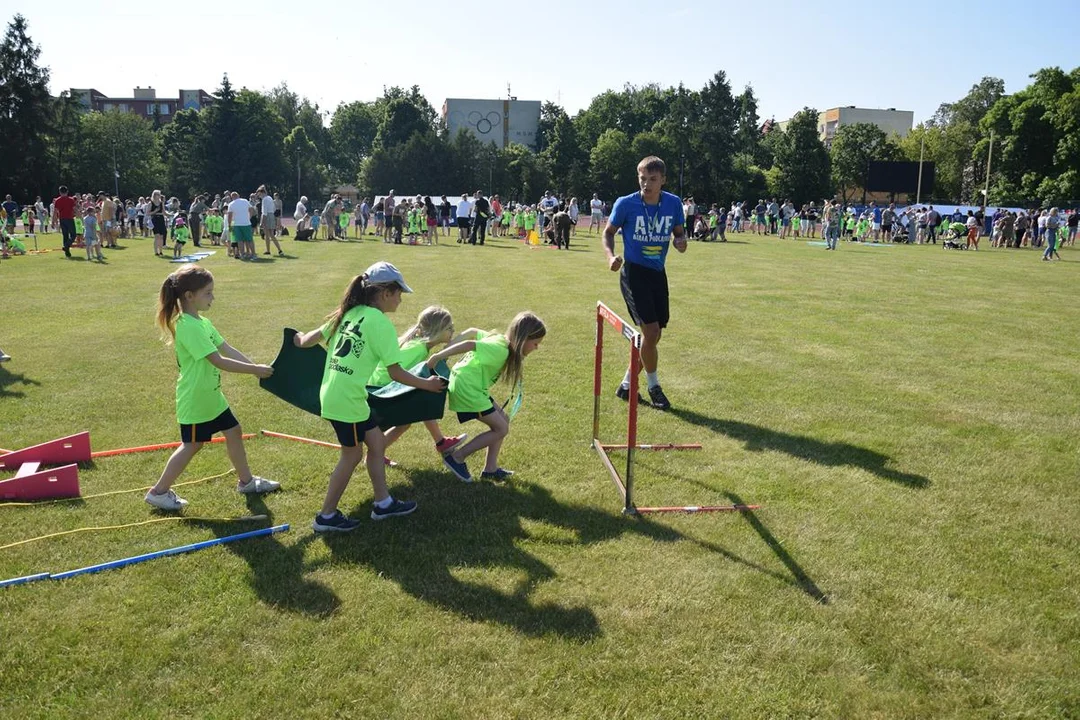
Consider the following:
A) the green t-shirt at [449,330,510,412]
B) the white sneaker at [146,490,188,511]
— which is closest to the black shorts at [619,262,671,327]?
the green t-shirt at [449,330,510,412]

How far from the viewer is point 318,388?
5738mm

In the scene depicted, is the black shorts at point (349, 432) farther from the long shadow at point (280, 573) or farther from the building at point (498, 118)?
the building at point (498, 118)

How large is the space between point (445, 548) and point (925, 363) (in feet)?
24.7

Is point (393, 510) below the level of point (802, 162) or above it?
below

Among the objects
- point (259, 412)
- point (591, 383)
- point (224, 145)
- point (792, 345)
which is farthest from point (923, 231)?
point (224, 145)

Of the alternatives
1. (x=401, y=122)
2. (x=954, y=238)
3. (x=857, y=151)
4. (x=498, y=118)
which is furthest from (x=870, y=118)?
(x=954, y=238)

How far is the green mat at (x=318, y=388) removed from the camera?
5176 mm

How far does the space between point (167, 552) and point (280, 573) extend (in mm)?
742

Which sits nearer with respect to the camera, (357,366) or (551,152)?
(357,366)

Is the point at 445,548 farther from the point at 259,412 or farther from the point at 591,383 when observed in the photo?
the point at 591,383

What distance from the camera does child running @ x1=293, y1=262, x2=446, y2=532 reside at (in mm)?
4504

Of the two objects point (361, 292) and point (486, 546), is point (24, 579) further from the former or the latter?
point (486, 546)

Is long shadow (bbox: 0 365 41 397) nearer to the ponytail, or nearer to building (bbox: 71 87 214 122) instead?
the ponytail

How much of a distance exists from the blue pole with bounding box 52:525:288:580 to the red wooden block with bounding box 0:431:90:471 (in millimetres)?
1843
